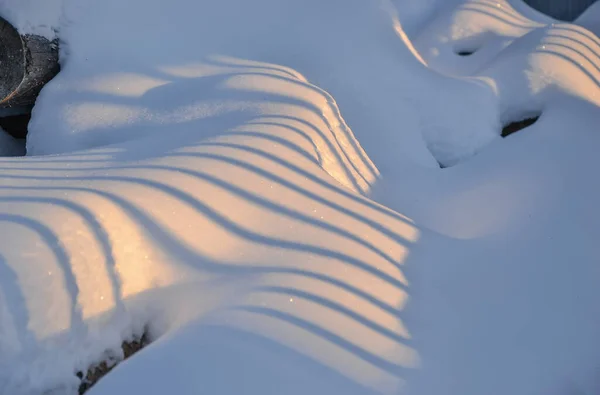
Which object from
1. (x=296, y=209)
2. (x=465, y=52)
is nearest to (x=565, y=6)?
(x=465, y=52)

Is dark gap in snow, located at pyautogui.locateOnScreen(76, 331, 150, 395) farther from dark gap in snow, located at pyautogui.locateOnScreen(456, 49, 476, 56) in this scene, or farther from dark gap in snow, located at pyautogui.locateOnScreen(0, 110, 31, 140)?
dark gap in snow, located at pyautogui.locateOnScreen(456, 49, 476, 56)

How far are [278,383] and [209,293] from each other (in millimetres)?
456

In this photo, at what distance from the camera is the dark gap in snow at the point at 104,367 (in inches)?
66.0

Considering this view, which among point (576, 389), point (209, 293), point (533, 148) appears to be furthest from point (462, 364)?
point (533, 148)

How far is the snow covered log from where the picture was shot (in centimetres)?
293

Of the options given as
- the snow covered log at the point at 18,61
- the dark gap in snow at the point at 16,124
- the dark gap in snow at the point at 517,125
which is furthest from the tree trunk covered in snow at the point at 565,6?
the dark gap in snow at the point at 16,124

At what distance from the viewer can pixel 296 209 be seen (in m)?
2.27

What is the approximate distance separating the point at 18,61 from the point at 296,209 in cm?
187

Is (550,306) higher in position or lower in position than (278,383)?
lower

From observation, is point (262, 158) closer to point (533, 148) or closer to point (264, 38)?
point (264, 38)

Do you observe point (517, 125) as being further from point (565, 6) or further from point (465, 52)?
point (565, 6)

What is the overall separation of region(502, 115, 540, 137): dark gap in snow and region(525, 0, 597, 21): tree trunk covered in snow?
268 cm

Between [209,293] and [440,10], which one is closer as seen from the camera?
[209,293]

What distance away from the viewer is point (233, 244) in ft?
6.76
